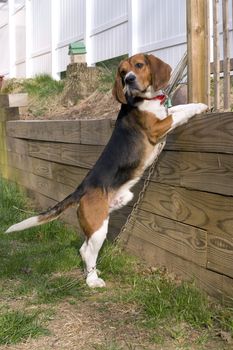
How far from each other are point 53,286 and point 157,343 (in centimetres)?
134

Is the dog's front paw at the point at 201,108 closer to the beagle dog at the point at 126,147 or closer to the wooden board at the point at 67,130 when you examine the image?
the beagle dog at the point at 126,147

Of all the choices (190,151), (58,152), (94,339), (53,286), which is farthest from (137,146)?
(58,152)

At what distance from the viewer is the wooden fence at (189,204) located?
350cm

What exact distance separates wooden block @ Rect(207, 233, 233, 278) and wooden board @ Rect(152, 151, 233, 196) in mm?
300

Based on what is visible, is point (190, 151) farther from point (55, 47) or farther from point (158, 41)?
point (55, 47)

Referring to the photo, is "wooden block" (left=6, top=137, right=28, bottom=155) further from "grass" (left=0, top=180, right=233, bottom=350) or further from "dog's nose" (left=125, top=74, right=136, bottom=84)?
"dog's nose" (left=125, top=74, right=136, bottom=84)

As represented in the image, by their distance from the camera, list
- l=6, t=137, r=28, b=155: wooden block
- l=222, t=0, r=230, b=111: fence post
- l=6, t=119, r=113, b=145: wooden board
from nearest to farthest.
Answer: l=222, t=0, r=230, b=111: fence post < l=6, t=119, r=113, b=145: wooden board < l=6, t=137, r=28, b=155: wooden block

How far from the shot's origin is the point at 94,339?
3.30 meters

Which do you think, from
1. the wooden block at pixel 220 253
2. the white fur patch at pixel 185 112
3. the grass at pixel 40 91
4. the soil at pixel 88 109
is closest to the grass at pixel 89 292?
the wooden block at pixel 220 253

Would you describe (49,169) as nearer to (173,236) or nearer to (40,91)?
(173,236)

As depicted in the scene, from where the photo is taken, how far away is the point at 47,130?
6.90 meters

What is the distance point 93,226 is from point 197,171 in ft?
3.14

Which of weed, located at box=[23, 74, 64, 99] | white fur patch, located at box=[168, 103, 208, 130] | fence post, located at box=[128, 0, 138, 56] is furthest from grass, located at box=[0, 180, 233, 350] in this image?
weed, located at box=[23, 74, 64, 99]

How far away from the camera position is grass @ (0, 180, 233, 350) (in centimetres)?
330
